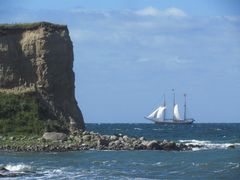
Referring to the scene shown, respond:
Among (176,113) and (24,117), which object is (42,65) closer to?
(24,117)

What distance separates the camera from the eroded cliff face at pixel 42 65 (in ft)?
197

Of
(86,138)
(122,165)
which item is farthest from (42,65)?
(122,165)

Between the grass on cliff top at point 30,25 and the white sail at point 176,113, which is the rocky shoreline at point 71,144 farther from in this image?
the white sail at point 176,113

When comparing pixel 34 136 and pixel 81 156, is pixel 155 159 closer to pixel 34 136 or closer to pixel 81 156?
pixel 81 156

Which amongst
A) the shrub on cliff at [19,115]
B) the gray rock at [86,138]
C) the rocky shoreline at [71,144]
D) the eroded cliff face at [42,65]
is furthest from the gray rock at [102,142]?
the eroded cliff face at [42,65]

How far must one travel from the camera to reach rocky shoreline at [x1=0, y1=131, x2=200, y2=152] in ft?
155

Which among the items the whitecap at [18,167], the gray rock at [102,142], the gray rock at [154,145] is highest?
the gray rock at [102,142]

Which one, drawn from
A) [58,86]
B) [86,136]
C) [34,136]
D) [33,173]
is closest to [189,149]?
[86,136]

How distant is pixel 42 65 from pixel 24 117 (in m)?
5.99

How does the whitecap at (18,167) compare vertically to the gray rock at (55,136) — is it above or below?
below

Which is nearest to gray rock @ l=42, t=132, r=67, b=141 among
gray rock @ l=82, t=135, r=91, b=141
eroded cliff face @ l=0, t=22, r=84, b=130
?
gray rock @ l=82, t=135, r=91, b=141

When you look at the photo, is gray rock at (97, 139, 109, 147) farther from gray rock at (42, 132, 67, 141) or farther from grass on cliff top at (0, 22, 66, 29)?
grass on cliff top at (0, 22, 66, 29)

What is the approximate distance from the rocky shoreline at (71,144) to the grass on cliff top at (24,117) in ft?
9.92

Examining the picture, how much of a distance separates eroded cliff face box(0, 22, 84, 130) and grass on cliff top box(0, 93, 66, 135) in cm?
115
